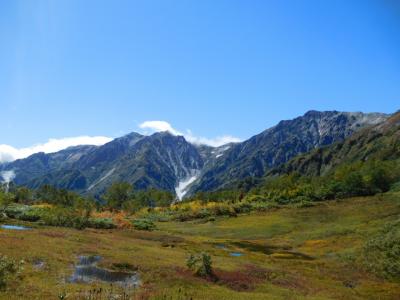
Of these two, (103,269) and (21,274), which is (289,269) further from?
(21,274)

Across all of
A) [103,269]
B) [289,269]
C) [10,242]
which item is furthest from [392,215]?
[10,242]

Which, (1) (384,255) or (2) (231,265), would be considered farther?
(1) (384,255)

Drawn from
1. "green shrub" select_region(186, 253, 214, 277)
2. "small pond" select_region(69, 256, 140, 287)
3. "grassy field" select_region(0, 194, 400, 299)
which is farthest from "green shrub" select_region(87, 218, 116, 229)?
"green shrub" select_region(186, 253, 214, 277)

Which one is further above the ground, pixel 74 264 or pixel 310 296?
pixel 74 264

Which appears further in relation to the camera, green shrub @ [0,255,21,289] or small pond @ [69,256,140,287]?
small pond @ [69,256,140,287]

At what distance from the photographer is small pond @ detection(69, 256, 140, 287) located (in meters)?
38.4

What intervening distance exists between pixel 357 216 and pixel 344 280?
6377 cm

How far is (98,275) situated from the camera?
41.7 meters

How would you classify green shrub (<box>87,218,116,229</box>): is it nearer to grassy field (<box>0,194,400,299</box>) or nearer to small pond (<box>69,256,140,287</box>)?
grassy field (<box>0,194,400,299</box>)

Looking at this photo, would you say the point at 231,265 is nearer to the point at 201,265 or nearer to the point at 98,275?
the point at 201,265

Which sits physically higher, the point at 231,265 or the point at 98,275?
the point at 98,275

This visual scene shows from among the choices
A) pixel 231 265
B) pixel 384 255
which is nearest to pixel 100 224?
pixel 231 265

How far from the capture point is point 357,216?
108438 millimetres

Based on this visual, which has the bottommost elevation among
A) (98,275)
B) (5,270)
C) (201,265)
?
(98,275)
